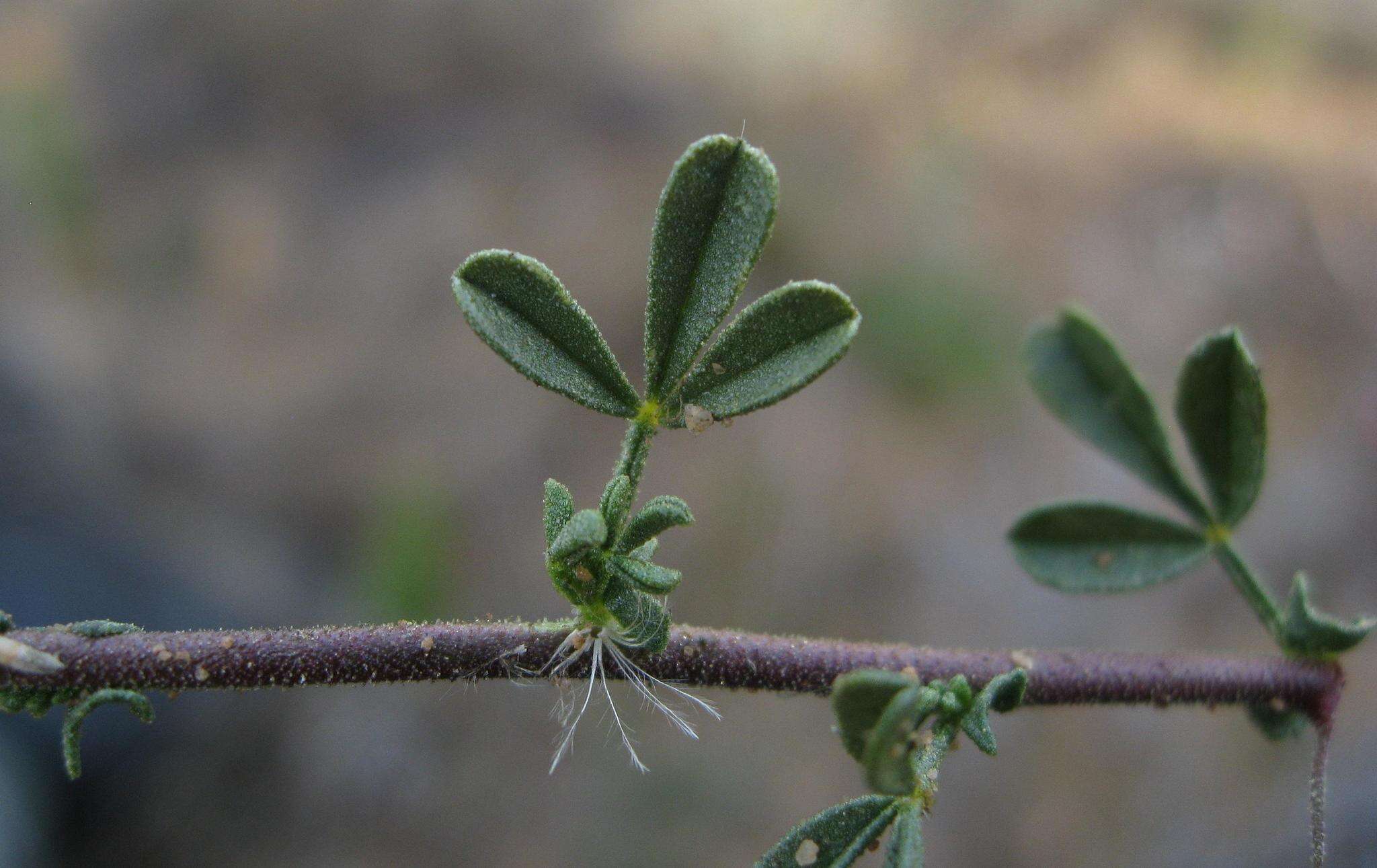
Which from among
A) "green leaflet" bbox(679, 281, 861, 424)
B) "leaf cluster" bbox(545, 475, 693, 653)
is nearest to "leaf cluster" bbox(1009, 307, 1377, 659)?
"green leaflet" bbox(679, 281, 861, 424)

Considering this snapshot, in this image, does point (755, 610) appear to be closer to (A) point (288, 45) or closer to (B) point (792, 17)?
(B) point (792, 17)

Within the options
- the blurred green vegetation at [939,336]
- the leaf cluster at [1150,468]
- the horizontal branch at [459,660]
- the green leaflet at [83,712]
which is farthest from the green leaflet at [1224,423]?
the blurred green vegetation at [939,336]

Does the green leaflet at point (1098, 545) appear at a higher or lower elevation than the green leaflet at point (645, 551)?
lower

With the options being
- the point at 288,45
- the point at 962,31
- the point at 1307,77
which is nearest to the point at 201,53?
the point at 288,45

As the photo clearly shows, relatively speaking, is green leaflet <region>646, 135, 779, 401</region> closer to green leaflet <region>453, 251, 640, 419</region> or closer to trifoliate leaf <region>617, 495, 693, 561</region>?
green leaflet <region>453, 251, 640, 419</region>

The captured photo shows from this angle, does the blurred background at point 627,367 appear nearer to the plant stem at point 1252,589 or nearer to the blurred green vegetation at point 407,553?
the blurred green vegetation at point 407,553
